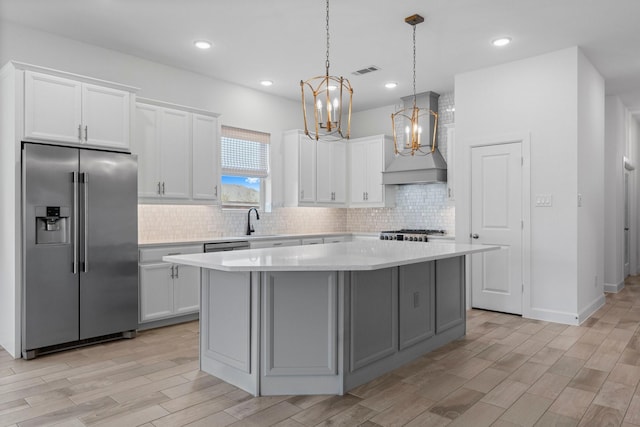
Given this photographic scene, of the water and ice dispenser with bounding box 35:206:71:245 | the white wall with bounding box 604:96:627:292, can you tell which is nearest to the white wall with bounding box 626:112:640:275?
the white wall with bounding box 604:96:627:292

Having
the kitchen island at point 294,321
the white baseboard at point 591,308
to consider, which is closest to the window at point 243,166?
the kitchen island at point 294,321

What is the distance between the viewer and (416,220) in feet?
22.2

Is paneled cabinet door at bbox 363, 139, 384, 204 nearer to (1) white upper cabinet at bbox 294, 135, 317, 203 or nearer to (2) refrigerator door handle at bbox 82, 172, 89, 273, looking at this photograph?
(1) white upper cabinet at bbox 294, 135, 317, 203

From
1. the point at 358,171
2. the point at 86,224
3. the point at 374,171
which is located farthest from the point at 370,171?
the point at 86,224

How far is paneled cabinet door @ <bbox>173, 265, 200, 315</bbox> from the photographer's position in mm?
4645

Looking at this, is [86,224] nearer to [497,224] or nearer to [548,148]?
[497,224]

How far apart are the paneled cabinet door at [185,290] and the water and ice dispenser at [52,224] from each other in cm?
116

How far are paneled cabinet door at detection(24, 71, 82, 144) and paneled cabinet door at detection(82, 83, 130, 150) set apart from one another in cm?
7

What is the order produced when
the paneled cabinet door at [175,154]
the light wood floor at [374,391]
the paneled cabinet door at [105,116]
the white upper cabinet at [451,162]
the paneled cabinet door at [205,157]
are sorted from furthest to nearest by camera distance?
the white upper cabinet at [451,162] → the paneled cabinet door at [205,157] → the paneled cabinet door at [175,154] → the paneled cabinet door at [105,116] → the light wood floor at [374,391]

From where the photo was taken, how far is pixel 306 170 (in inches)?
255

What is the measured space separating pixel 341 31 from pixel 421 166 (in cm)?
256

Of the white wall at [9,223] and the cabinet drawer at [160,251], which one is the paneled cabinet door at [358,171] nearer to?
the cabinet drawer at [160,251]

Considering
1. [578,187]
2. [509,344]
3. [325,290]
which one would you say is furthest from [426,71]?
[325,290]

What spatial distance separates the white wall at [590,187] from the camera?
4.71 metres
